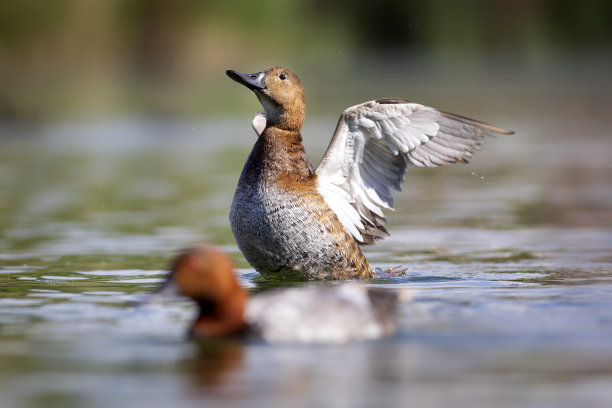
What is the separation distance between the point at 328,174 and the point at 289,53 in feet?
97.2

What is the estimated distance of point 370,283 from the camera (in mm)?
8609

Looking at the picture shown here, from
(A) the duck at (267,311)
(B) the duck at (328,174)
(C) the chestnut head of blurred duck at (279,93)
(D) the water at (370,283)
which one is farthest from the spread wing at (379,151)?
(A) the duck at (267,311)

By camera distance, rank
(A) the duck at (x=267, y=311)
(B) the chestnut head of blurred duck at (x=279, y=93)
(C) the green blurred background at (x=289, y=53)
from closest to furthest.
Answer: (A) the duck at (x=267, y=311), (B) the chestnut head of blurred duck at (x=279, y=93), (C) the green blurred background at (x=289, y=53)

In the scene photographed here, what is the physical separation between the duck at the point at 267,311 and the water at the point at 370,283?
0.13m

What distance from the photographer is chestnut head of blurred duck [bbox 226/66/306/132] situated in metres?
8.91

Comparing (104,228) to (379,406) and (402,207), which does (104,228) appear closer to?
(402,207)

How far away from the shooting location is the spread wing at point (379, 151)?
8.53m

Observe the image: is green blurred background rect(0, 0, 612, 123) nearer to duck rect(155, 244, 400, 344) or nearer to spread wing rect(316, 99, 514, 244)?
spread wing rect(316, 99, 514, 244)

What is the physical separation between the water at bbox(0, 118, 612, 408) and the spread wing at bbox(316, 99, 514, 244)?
26.2 inches

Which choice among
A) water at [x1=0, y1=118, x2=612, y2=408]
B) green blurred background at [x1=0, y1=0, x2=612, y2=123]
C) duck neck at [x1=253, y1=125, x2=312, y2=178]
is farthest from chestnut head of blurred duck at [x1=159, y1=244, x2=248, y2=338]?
green blurred background at [x1=0, y1=0, x2=612, y2=123]

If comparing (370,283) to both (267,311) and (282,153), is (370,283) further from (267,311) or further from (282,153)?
(267,311)

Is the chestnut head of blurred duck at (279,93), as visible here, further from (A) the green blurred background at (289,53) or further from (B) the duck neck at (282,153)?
A: (A) the green blurred background at (289,53)

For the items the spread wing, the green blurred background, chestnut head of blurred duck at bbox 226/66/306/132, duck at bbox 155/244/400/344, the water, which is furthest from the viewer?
the green blurred background

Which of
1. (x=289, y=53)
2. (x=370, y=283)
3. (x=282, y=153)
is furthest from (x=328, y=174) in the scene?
(x=289, y=53)
